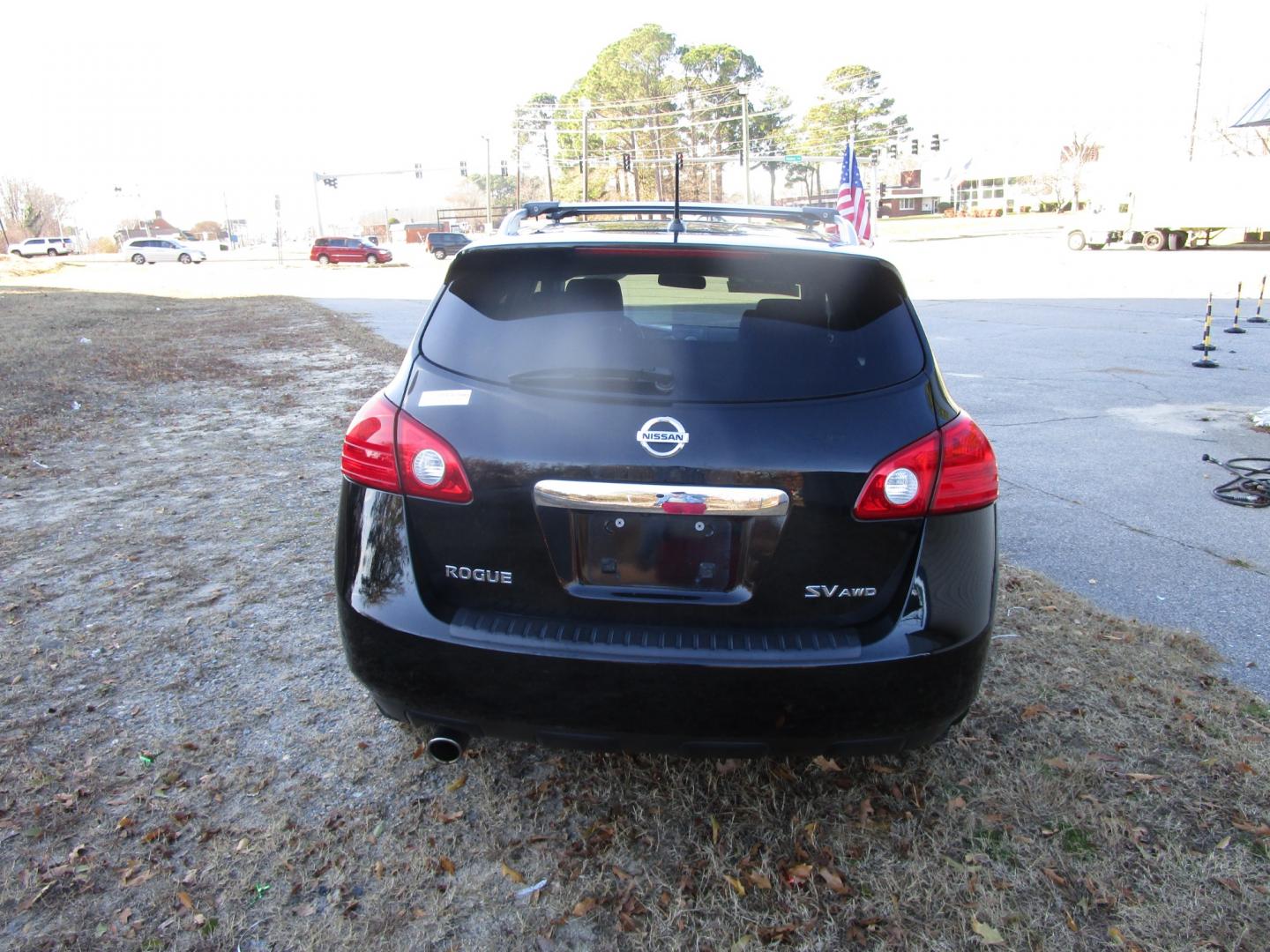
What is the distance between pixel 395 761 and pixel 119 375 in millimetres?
9903

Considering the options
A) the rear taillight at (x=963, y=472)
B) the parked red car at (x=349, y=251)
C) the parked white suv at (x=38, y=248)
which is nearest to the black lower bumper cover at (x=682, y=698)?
the rear taillight at (x=963, y=472)

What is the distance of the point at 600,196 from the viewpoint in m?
77.9

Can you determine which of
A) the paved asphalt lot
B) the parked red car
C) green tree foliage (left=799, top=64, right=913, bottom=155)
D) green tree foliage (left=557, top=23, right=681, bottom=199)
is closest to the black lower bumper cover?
the paved asphalt lot

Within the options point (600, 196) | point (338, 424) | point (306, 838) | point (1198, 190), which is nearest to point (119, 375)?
point (338, 424)

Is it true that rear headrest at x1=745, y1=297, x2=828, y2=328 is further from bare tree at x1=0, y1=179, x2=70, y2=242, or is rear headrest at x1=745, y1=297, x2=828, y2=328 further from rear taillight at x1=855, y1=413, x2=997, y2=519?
bare tree at x1=0, y1=179, x2=70, y2=242

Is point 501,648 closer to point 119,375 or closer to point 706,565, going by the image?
point 706,565

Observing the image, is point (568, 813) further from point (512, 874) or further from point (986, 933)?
point (986, 933)

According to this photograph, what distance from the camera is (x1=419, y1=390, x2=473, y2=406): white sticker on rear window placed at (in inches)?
91.4

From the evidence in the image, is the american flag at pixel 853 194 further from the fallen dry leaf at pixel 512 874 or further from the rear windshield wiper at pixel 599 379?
the fallen dry leaf at pixel 512 874

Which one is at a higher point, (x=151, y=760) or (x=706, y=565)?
(x=706, y=565)

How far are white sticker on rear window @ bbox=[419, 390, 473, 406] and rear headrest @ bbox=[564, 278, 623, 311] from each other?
0.40m

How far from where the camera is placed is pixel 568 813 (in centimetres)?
270

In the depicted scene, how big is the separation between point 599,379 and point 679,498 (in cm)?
39

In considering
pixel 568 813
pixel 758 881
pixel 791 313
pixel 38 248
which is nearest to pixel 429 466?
pixel 791 313
